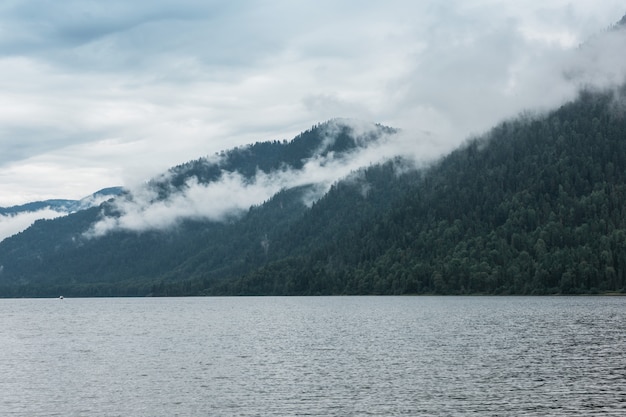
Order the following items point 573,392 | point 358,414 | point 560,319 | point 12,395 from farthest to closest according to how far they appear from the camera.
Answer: point 560,319 < point 12,395 < point 573,392 < point 358,414

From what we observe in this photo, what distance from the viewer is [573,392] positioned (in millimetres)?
84562

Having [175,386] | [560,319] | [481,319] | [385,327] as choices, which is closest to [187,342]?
[385,327]

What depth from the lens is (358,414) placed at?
7612 cm

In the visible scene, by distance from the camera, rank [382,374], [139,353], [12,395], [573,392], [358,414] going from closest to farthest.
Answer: [358,414] < [573,392] < [12,395] < [382,374] < [139,353]

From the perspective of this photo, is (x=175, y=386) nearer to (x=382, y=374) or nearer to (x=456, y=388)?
(x=382, y=374)

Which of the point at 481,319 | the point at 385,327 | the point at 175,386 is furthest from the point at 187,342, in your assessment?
the point at 481,319

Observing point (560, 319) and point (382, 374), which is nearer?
point (382, 374)

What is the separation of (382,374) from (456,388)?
1514 cm

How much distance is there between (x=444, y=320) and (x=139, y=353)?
8866 centimetres

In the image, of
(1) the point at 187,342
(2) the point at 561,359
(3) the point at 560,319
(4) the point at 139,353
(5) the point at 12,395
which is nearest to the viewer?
(5) the point at 12,395

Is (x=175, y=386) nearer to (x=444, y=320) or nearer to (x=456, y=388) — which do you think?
(x=456, y=388)

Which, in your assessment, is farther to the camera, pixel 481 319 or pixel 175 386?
pixel 481 319

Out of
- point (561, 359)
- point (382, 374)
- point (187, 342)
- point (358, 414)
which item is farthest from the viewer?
point (187, 342)

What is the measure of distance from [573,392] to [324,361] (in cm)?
4317
